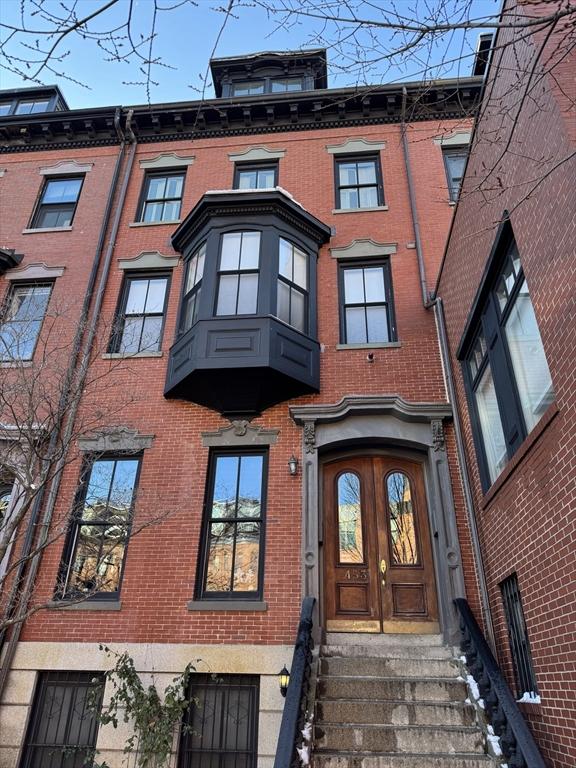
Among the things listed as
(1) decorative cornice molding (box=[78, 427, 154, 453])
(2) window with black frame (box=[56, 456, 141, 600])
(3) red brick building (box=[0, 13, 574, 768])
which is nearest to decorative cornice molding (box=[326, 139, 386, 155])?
(3) red brick building (box=[0, 13, 574, 768])

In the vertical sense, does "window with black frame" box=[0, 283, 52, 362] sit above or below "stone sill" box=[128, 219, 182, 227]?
below

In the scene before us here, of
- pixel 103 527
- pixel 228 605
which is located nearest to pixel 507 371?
pixel 228 605

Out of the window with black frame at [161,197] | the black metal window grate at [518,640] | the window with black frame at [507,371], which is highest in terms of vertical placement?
the window with black frame at [161,197]

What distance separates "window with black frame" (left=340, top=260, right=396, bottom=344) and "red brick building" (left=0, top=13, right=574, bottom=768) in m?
0.04

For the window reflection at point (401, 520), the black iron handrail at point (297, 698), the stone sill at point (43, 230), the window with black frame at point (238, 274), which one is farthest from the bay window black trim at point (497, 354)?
the stone sill at point (43, 230)

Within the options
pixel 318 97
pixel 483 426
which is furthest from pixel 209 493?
pixel 318 97

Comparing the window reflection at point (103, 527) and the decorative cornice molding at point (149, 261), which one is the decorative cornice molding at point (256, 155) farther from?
the window reflection at point (103, 527)

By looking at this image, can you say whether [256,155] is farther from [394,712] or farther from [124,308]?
[394,712]

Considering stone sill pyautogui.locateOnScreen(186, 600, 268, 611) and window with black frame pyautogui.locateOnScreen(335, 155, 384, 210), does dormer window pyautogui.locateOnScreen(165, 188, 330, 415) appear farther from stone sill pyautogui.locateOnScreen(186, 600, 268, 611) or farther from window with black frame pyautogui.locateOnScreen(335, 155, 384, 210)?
stone sill pyautogui.locateOnScreen(186, 600, 268, 611)

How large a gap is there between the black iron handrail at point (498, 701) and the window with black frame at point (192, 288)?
6.19 m

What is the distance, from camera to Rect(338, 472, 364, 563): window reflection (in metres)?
7.79

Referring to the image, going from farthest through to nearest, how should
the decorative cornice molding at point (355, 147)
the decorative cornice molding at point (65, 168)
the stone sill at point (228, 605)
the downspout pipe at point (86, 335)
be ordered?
the decorative cornice molding at point (65, 168) < the decorative cornice molding at point (355, 147) < the stone sill at point (228, 605) < the downspout pipe at point (86, 335)

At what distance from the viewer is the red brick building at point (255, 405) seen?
712cm

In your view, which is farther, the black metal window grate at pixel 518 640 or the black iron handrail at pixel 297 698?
the black metal window grate at pixel 518 640
